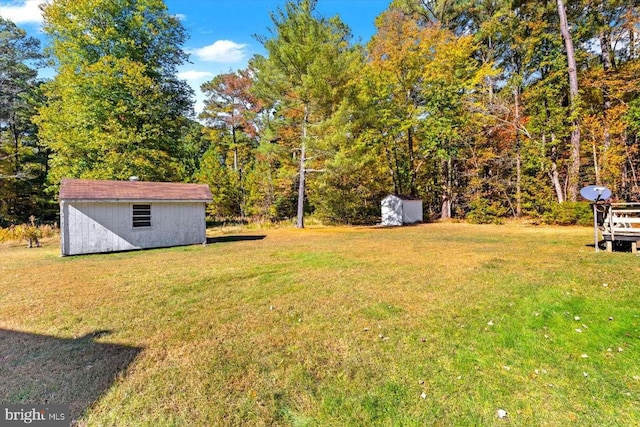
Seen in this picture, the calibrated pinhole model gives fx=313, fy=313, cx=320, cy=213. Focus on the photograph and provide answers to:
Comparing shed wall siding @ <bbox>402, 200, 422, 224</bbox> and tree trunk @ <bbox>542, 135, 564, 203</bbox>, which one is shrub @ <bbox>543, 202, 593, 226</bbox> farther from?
shed wall siding @ <bbox>402, 200, 422, 224</bbox>

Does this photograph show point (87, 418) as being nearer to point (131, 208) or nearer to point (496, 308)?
point (496, 308)

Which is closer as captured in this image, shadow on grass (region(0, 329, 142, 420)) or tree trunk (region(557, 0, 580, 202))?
shadow on grass (region(0, 329, 142, 420))

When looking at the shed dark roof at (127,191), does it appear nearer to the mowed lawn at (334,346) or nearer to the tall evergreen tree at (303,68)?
the mowed lawn at (334,346)

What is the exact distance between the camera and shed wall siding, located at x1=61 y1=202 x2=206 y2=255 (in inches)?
395

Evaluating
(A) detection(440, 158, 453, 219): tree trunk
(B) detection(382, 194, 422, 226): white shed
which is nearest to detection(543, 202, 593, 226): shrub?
(A) detection(440, 158, 453, 219): tree trunk

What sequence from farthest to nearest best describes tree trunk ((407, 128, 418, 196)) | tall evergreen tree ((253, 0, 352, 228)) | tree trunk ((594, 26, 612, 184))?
tree trunk ((407, 128, 418, 196)), tall evergreen tree ((253, 0, 352, 228)), tree trunk ((594, 26, 612, 184))

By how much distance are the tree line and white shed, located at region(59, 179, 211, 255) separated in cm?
746

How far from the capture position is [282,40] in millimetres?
18281

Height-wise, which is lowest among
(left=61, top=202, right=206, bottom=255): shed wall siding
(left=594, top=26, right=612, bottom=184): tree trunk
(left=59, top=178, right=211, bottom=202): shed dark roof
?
(left=61, top=202, right=206, bottom=255): shed wall siding

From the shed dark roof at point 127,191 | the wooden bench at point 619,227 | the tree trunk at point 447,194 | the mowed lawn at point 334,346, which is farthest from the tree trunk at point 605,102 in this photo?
the shed dark roof at point 127,191

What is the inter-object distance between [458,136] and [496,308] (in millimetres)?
18375

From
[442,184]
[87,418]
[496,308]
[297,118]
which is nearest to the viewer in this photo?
[87,418]

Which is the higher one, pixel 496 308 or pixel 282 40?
pixel 282 40

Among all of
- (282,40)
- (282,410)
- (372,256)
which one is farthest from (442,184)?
(282,410)
